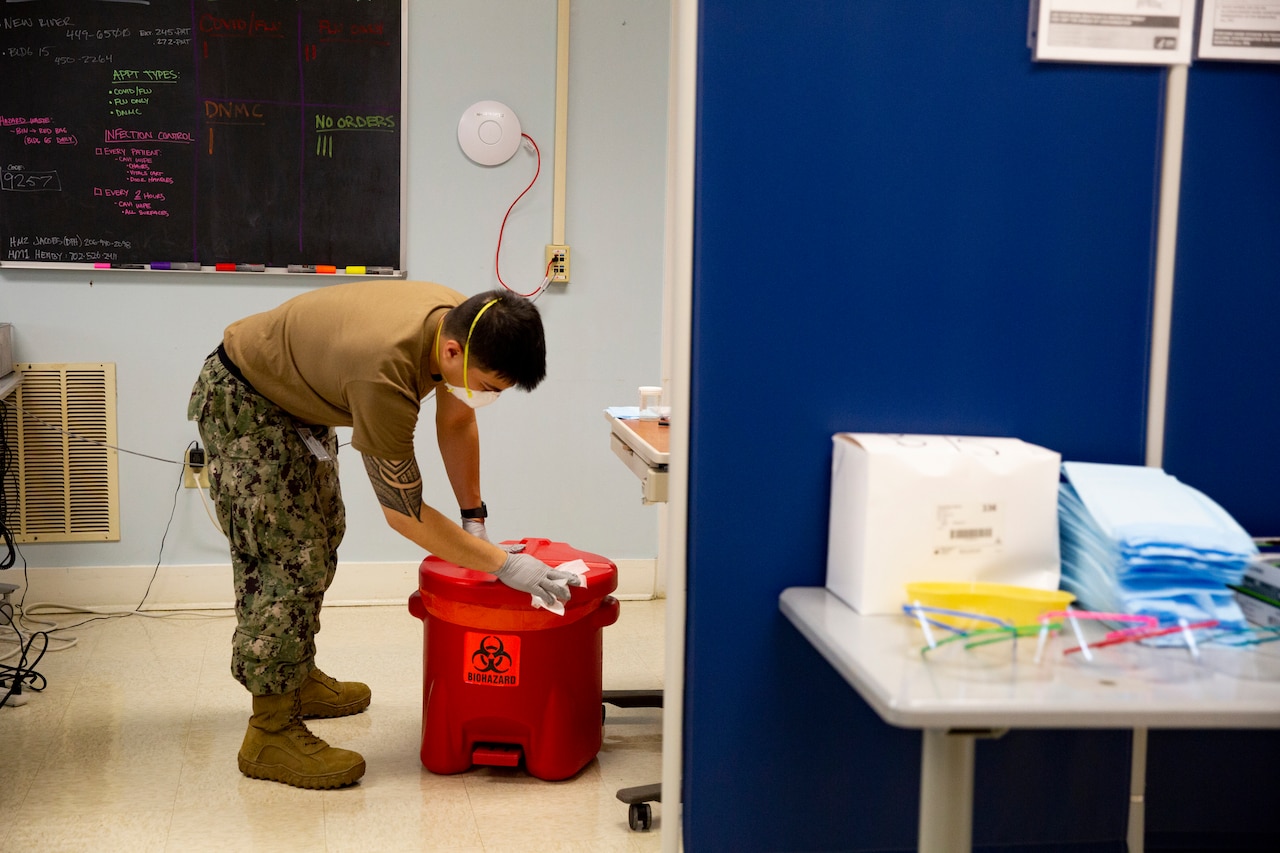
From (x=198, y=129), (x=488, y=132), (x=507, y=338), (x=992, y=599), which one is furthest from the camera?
(x=488, y=132)

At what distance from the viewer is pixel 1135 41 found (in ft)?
4.99

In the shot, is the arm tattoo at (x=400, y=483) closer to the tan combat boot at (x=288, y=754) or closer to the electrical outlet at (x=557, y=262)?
the tan combat boot at (x=288, y=754)

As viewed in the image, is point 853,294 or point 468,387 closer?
point 853,294

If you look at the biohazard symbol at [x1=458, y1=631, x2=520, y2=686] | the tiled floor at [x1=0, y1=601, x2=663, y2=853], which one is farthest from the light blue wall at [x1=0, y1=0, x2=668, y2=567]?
the biohazard symbol at [x1=458, y1=631, x2=520, y2=686]

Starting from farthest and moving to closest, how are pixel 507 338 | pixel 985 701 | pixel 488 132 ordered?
pixel 488 132 → pixel 507 338 → pixel 985 701

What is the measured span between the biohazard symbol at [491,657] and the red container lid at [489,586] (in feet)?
0.28

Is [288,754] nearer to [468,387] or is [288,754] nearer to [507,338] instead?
[468,387]

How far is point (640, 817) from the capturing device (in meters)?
2.08

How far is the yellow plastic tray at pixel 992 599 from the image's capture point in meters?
1.30

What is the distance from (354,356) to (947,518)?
1.10 metres

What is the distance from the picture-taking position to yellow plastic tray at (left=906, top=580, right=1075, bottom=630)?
1.30 meters

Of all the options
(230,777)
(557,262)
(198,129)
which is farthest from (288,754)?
(198,129)

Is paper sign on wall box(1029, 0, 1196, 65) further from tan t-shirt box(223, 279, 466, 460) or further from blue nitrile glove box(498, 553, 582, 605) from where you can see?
blue nitrile glove box(498, 553, 582, 605)

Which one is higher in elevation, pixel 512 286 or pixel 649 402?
pixel 512 286
